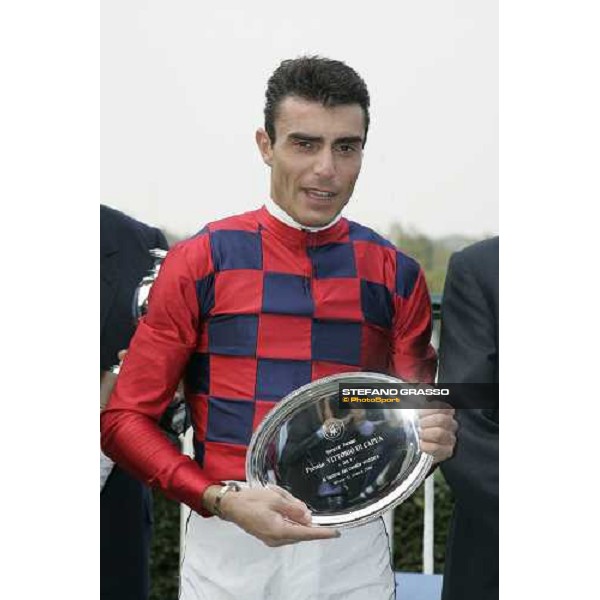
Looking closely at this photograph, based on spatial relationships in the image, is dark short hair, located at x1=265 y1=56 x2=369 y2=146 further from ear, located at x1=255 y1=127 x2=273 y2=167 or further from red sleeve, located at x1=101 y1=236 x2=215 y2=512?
red sleeve, located at x1=101 y1=236 x2=215 y2=512

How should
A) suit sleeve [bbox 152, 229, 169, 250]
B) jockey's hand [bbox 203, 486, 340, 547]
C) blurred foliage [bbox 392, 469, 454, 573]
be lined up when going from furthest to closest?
blurred foliage [bbox 392, 469, 454, 573]
suit sleeve [bbox 152, 229, 169, 250]
jockey's hand [bbox 203, 486, 340, 547]

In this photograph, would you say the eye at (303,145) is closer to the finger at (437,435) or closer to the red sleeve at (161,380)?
A: the red sleeve at (161,380)

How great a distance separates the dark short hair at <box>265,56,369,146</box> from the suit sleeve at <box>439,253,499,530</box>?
0.25 m

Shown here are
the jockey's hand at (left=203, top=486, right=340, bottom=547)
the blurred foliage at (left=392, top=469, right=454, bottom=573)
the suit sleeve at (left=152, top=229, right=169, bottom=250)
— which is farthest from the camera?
the blurred foliage at (left=392, top=469, right=454, bottom=573)

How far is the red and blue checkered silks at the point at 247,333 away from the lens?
4.63ft

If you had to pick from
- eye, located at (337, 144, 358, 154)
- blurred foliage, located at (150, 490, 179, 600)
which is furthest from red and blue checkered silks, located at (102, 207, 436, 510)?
blurred foliage, located at (150, 490, 179, 600)

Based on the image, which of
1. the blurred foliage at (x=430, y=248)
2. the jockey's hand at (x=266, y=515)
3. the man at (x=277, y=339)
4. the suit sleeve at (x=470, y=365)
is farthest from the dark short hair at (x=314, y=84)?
the jockey's hand at (x=266, y=515)

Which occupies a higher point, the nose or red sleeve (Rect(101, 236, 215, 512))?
the nose

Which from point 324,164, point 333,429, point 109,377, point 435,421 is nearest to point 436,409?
point 435,421

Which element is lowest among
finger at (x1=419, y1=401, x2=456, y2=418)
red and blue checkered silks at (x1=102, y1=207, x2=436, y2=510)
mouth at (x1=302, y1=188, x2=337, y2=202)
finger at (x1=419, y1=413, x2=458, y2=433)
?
finger at (x1=419, y1=413, x2=458, y2=433)

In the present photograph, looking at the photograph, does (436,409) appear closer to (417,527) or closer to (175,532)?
(417,527)

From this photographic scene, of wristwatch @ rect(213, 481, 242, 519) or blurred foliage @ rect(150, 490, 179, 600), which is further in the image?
blurred foliage @ rect(150, 490, 179, 600)

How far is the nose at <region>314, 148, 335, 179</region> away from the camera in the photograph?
1.41 m
